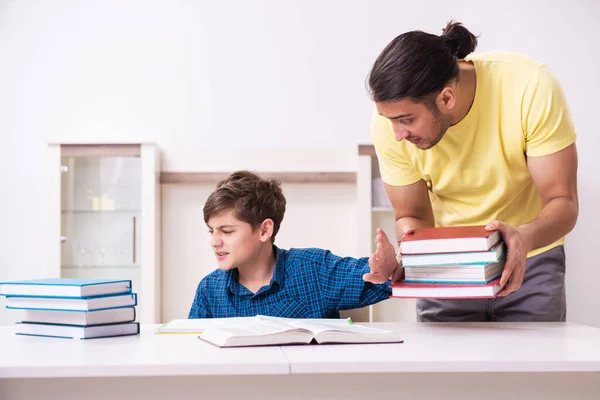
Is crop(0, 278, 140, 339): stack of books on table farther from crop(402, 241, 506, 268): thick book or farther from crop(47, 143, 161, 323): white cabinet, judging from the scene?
crop(47, 143, 161, 323): white cabinet

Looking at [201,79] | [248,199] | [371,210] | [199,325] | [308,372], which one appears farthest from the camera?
[201,79]

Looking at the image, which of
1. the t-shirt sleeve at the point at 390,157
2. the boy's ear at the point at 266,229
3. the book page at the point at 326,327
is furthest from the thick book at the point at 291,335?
the boy's ear at the point at 266,229

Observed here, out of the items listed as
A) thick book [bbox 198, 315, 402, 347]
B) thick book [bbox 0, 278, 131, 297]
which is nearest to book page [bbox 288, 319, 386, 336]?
thick book [bbox 198, 315, 402, 347]

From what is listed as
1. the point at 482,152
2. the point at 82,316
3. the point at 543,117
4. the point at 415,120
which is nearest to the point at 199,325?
the point at 82,316

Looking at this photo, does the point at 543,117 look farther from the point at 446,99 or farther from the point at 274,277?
the point at 274,277

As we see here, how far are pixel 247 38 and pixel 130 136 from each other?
0.77m

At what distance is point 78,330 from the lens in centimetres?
142

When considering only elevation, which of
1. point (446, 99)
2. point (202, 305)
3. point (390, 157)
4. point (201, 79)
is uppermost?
point (201, 79)

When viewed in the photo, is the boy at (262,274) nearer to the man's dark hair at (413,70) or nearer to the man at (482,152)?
the man at (482,152)

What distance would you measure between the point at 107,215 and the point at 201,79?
83 centimetres

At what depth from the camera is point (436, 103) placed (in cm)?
162

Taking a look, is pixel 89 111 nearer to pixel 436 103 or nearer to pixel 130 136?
pixel 130 136

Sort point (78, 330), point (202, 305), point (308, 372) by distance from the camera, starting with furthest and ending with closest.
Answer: point (202, 305) < point (78, 330) < point (308, 372)

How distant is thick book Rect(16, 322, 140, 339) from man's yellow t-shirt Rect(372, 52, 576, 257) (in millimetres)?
767
